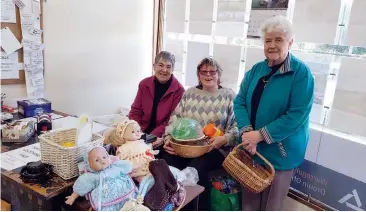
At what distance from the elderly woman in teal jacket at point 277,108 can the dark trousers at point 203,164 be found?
0.31 metres

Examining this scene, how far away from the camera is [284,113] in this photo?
159 cm

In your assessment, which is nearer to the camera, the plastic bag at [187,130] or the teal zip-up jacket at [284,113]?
the teal zip-up jacket at [284,113]

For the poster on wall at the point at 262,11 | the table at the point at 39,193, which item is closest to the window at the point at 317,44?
the poster on wall at the point at 262,11

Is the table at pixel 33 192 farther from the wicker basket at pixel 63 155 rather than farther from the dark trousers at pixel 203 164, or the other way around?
the dark trousers at pixel 203 164

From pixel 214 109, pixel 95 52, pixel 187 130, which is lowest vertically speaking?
pixel 187 130

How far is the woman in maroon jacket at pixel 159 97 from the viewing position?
219 cm

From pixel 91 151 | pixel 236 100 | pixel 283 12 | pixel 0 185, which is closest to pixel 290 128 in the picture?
pixel 236 100

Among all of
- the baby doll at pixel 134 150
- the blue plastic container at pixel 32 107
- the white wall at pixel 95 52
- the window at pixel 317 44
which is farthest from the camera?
the white wall at pixel 95 52

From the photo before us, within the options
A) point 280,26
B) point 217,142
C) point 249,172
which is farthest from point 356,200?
point 280,26

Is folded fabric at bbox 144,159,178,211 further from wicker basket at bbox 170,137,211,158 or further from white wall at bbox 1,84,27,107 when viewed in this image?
white wall at bbox 1,84,27,107

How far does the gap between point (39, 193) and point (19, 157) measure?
1.24 ft

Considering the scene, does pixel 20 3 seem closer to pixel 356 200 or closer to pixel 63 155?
pixel 63 155

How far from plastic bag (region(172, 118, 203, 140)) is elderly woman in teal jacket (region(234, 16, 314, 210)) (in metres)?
0.27

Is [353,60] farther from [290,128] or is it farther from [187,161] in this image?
Answer: [187,161]
